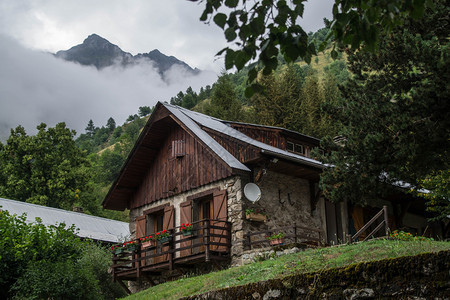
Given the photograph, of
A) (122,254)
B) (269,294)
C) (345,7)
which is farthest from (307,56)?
(122,254)

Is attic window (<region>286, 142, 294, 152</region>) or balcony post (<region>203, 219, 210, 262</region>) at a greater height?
attic window (<region>286, 142, 294, 152</region>)

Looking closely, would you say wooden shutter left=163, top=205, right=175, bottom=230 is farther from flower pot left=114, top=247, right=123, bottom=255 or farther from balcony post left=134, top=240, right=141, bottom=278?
flower pot left=114, top=247, right=123, bottom=255

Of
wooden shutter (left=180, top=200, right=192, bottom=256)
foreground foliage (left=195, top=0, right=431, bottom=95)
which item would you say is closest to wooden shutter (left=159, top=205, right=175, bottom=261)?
wooden shutter (left=180, top=200, right=192, bottom=256)

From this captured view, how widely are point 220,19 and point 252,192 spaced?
11.7 metres

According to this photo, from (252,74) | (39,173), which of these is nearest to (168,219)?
(252,74)

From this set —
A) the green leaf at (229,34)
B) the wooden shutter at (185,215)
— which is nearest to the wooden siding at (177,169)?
the wooden shutter at (185,215)

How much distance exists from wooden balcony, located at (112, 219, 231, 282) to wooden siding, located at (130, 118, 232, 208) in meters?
1.58

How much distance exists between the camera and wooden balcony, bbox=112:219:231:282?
15.1 meters

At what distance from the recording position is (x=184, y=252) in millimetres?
17016

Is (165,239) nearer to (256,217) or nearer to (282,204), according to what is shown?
(256,217)

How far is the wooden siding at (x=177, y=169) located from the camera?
16877mm

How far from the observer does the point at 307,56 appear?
428cm

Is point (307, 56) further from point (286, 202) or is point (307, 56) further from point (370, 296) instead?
point (286, 202)

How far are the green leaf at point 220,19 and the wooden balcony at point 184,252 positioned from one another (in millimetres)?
11372
